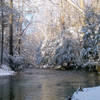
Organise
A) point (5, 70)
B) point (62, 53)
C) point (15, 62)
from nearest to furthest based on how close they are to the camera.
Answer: point (5, 70) < point (15, 62) < point (62, 53)

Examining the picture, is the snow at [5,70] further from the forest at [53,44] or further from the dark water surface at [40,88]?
the dark water surface at [40,88]

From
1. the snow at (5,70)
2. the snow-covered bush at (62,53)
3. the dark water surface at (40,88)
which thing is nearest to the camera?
the dark water surface at (40,88)

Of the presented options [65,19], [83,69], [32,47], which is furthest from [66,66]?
[32,47]

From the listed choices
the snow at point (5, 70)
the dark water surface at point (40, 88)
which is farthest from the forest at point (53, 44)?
the dark water surface at point (40, 88)

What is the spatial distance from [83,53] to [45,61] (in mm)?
11437

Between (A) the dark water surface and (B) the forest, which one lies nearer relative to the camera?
(A) the dark water surface

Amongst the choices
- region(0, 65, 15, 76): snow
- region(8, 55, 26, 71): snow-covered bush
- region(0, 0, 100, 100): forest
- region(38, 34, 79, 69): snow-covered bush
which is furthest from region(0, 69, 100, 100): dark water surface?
region(38, 34, 79, 69): snow-covered bush

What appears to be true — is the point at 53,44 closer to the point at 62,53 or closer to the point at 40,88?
the point at 62,53

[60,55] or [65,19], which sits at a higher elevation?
[65,19]

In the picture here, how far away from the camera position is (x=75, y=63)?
30.1 metres

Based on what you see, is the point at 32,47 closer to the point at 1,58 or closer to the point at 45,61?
the point at 45,61

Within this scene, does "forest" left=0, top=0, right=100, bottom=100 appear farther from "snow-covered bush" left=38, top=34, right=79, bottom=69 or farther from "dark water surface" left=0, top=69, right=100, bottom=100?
"dark water surface" left=0, top=69, right=100, bottom=100

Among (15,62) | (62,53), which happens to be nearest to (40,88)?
(15,62)

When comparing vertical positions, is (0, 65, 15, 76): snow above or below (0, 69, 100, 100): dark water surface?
below
